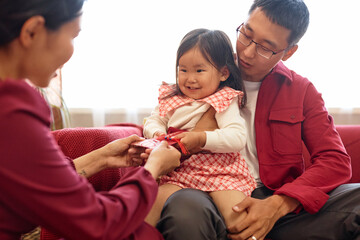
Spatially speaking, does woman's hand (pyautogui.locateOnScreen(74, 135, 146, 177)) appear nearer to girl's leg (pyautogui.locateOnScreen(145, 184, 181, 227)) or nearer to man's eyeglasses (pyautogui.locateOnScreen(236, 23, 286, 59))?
girl's leg (pyautogui.locateOnScreen(145, 184, 181, 227))

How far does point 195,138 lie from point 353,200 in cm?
61

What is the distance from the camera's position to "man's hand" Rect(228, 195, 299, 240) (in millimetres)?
1145

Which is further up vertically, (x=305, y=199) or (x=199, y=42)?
(x=199, y=42)

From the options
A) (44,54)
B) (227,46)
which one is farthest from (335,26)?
(44,54)

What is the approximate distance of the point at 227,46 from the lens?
145 cm

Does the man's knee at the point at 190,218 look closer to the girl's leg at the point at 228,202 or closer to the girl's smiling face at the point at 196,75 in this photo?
the girl's leg at the point at 228,202

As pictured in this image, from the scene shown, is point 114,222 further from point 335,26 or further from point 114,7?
point 335,26

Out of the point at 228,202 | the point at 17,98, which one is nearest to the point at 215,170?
the point at 228,202

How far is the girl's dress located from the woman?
48 cm

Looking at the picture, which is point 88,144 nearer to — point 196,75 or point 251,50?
point 196,75

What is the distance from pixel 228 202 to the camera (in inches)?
48.5

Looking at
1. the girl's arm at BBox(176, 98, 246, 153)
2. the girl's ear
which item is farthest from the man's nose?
the girl's arm at BBox(176, 98, 246, 153)

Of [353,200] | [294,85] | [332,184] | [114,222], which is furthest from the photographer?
[294,85]

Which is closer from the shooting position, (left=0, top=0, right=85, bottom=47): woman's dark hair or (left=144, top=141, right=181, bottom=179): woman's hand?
(left=0, top=0, right=85, bottom=47): woman's dark hair
